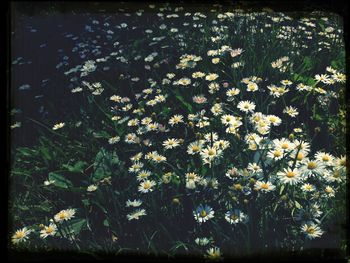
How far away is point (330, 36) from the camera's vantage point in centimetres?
271

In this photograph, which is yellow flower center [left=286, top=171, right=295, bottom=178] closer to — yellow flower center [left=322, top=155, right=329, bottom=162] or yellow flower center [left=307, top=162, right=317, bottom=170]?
yellow flower center [left=307, top=162, right=317, bottom=170]

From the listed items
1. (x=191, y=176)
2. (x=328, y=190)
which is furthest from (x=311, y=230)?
(x=191, y=176)

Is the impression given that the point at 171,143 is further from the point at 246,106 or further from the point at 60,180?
the point at 60,180

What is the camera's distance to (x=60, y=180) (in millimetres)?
2203

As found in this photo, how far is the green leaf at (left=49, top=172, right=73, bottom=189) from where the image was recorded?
216 cm

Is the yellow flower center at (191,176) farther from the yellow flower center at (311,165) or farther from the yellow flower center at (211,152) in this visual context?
the yellow flower center at (311,165)

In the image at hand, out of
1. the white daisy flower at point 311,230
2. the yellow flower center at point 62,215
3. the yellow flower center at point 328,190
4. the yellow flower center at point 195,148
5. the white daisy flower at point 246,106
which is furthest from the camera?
the white daisy flower at point 246,106

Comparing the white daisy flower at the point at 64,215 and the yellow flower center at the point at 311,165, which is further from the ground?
the yellow flower center at the point at 311,165

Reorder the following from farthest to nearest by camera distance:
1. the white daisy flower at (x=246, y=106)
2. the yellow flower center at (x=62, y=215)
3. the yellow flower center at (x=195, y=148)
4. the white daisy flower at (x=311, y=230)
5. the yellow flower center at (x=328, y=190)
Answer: the white daisy flower at (x=246, y=106) < the yellow flower center at (x=195, y=148) < the yellow flower center at (x=62, y=215) < the yellow flower center at (x=328, y=190) < the white daisy flower at (x=311, y=230)

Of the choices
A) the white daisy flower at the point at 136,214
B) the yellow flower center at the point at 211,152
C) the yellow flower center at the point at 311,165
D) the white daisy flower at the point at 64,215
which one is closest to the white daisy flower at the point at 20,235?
the white daisy flower at the point at 64,215

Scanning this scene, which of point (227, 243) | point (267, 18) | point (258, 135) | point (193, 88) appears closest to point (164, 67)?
point (193, 88)

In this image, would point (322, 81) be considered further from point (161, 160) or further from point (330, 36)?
point (161, 160)

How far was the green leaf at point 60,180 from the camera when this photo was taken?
7.10 feet

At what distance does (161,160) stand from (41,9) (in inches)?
41.9
